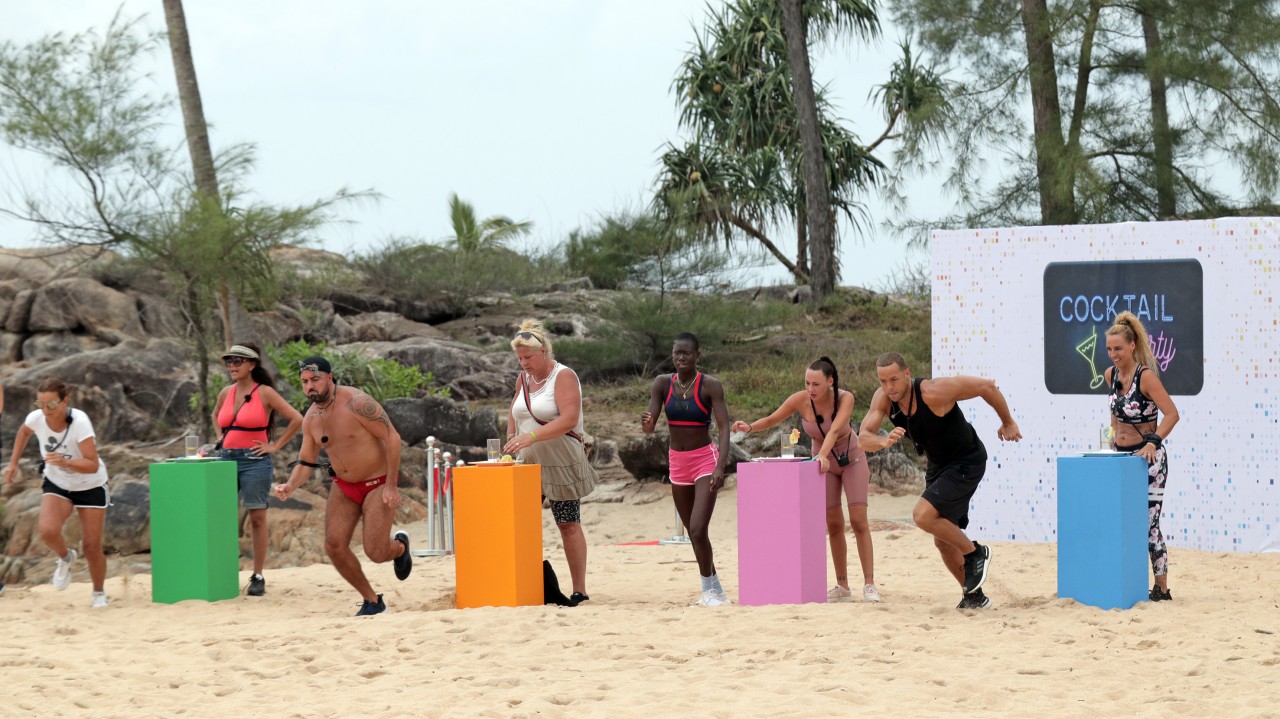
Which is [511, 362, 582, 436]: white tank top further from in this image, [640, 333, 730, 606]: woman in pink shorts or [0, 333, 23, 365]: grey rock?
[0, 333, 23, 365]: grey rock

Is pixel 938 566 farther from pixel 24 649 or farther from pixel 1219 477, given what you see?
pixel 24 649

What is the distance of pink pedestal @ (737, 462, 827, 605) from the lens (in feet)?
24.1

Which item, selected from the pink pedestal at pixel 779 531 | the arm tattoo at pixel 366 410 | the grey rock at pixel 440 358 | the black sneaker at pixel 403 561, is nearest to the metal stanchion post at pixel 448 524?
the black sneaker at pixel 403 561

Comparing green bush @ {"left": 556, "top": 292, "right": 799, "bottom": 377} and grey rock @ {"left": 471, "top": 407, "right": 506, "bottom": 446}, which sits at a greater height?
green bush @ {"left": 556, "top": 292, "right": 799, "bottom": 377}

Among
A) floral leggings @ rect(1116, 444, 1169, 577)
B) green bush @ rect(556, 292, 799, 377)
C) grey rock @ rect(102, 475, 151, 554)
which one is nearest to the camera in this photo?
floral leggings @ rect(1116, 444, 1169, 577)

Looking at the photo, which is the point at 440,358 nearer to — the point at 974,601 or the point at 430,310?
the point at 430,310

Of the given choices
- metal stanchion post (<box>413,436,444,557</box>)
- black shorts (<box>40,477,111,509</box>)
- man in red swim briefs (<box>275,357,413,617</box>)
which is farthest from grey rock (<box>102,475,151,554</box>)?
man in red swim briefs (<box>275,357,413,617</box>)

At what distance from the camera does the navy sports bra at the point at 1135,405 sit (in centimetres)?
711

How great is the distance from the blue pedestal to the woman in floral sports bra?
0.11 meters

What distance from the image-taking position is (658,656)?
20.3ft

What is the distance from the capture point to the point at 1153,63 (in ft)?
53.5

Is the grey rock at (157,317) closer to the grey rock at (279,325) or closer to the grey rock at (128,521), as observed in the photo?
the grey rock at (279,325)

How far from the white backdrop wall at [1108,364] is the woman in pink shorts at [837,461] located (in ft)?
9.59

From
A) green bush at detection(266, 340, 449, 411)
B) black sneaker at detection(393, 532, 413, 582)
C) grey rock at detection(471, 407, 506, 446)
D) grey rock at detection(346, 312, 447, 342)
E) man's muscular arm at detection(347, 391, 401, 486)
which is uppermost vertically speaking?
grey rock at detection(346, 312, 447, 342)
